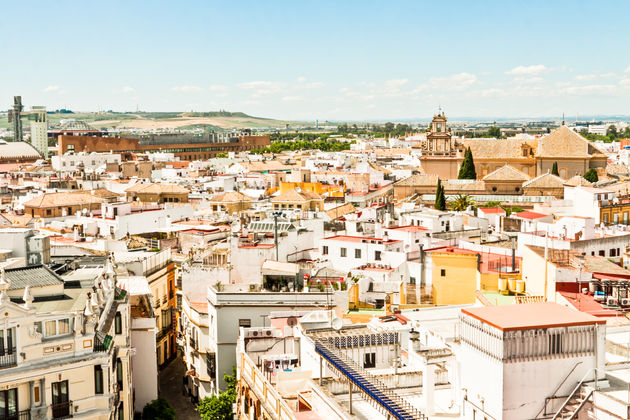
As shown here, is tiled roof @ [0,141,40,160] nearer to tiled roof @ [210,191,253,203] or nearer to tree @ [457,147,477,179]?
tiled roof @ [210,191,253,203]

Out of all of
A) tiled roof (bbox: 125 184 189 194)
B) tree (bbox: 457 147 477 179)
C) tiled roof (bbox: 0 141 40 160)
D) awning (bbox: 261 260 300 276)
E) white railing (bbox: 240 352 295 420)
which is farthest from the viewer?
tiled roof (bbox: 0 141 40 160)

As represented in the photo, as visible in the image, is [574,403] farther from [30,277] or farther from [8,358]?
[30,277]

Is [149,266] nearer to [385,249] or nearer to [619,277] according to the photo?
[385,249]

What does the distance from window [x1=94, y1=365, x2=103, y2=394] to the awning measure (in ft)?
34.3

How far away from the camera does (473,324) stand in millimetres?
10781

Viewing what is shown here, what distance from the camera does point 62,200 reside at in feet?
161

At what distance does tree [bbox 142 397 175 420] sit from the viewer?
1995 cm

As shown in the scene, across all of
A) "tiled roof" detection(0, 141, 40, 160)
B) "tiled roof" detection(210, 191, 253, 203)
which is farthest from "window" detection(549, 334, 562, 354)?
"tiled roof" detection(0, 141, 40, 160)

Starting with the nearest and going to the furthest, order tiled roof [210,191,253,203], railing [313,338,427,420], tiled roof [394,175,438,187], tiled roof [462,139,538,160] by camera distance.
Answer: railing [313,338,427,420] → tiled roof [210,191,253,203] → tiled roof [394,175,438,187] → tiled roof [462,139,538,160]

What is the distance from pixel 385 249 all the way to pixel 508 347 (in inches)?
690

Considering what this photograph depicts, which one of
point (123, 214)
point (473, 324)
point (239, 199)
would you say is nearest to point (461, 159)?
point (239, 199)

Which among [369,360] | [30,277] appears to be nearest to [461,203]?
[369,360]

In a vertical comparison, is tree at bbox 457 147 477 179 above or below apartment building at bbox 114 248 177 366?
above

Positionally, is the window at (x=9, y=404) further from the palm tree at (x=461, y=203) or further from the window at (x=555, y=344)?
the palm tree at (x=461, y=203)
